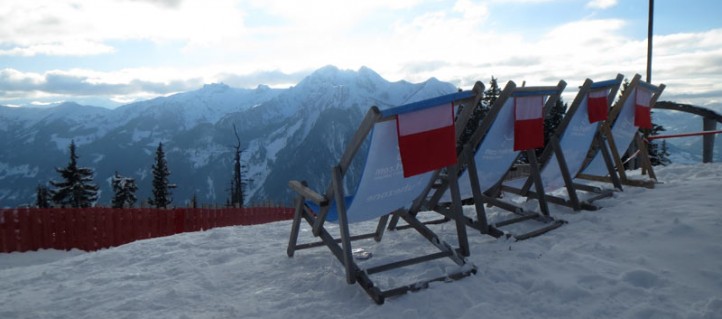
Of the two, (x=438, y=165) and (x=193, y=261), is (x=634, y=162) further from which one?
(x=193, y=261)

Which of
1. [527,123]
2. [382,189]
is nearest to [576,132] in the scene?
[527,123]

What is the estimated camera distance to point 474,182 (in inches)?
184

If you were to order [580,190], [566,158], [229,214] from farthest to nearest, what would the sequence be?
[229,214]
[580,190]
[566,158]

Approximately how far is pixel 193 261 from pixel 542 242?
11.9ft

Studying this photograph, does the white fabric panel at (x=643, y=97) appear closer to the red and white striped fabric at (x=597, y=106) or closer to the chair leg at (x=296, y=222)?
the red and white striped fabric at (x=597, y=106)

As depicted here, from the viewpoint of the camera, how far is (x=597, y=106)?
578 cm

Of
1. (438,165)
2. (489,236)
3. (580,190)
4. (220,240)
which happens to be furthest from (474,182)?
(220,240)

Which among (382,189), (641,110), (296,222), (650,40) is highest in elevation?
(650,40)

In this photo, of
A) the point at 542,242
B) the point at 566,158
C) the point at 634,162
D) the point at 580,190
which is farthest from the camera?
the point at 634,162

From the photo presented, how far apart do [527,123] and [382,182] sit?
2.27 m

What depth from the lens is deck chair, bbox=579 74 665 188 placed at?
6.44 meters

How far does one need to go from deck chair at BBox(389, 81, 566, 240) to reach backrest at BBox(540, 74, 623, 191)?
47 centimetres

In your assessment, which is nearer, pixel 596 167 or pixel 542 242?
pixel 542 242

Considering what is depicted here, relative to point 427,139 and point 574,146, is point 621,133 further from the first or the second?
point 427,139
